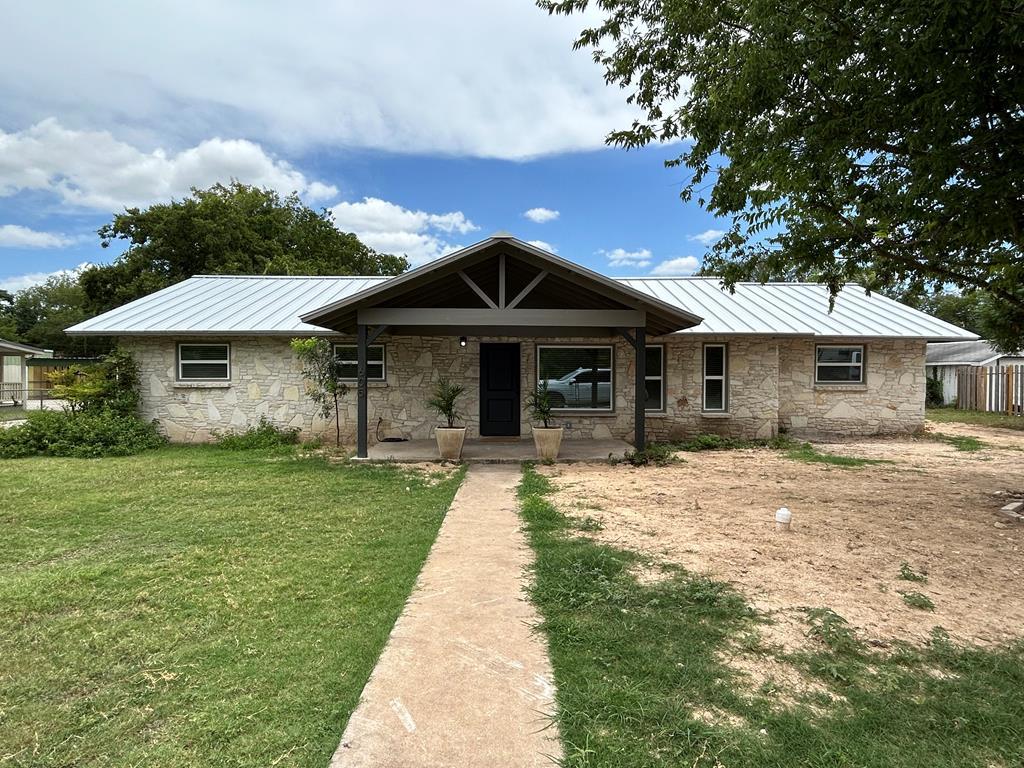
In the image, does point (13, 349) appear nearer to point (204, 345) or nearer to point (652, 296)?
point (204, 345)

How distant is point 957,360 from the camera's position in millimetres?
24562

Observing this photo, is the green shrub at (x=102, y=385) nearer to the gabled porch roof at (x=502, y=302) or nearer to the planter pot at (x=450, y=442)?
the gabled porch roof at (x=502, y=302)

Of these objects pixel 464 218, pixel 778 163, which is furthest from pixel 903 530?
pixel 464 218

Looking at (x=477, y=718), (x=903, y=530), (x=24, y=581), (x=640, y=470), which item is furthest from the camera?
(x=640, y=470)

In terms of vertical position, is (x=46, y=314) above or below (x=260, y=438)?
above

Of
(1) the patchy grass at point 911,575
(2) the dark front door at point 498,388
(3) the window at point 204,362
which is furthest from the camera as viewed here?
(2) the dark front door at point 498,388

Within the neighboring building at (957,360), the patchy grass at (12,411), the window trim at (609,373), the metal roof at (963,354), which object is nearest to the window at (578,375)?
the window trim at (609,373)

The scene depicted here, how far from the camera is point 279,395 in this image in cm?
1176

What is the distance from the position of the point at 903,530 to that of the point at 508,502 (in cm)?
419

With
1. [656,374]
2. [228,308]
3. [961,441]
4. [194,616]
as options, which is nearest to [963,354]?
[961,441]

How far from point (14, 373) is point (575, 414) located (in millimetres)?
34141

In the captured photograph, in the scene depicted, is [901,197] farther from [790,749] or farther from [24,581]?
[24,581]

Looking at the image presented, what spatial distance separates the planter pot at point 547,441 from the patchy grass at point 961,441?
27.3ft

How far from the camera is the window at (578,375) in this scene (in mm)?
12133
